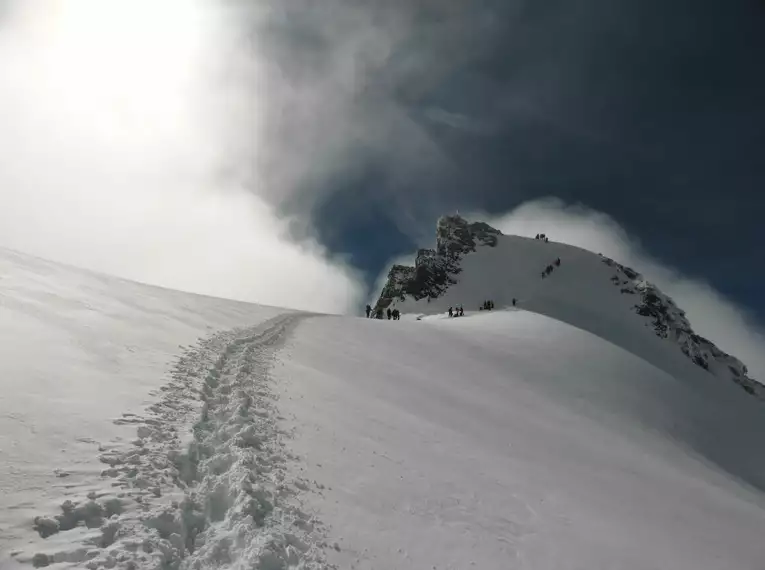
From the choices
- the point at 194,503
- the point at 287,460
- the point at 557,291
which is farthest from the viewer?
the point at 557,291

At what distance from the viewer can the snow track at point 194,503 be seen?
499 centimetres

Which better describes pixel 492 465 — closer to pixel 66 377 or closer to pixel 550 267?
pixel 66 377

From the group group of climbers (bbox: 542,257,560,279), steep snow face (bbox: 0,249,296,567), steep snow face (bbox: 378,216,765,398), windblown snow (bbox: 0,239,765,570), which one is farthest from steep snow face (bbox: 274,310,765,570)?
group of climbers (bbox: 542,257,560,279)

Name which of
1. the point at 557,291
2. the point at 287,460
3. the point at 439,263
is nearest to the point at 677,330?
the point at 557,291

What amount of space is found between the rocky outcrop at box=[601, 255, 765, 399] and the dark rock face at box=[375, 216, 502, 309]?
36.9 m

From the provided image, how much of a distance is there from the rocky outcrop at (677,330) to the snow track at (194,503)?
3867 inches

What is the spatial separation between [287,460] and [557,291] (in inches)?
3918

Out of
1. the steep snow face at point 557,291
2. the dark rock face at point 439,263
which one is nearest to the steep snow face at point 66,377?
the steep snow face at point 557,291

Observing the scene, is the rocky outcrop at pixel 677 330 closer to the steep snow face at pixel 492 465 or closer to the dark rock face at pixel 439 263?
the dark rock face at pixel 439 263

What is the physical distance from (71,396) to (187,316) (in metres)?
13.3

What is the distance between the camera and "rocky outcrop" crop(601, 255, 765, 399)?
3610 inches

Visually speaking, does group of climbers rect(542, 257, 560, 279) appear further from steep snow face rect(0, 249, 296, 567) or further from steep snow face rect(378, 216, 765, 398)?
steep snow face rect(0, 249, 296, 567)

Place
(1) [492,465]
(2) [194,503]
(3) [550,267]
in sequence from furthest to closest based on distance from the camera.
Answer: (3) [550,267] → (1) [492,465] → (2) [194,503]

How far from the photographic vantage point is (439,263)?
390 ft
